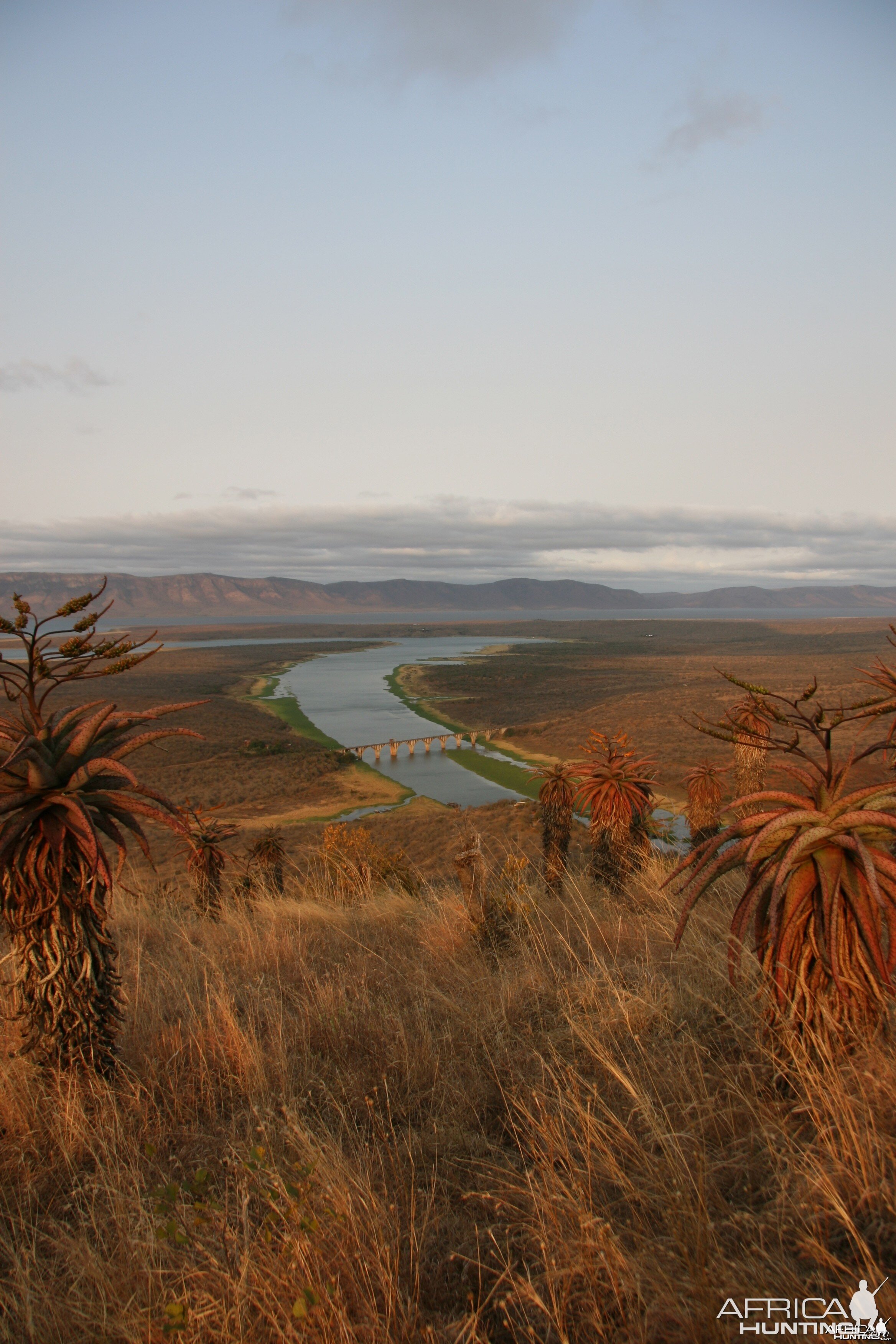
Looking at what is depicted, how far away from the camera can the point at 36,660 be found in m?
2.77

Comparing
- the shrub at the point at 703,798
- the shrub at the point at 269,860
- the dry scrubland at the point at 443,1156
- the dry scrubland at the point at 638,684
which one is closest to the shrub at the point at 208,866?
the shrub at the point at 269,860

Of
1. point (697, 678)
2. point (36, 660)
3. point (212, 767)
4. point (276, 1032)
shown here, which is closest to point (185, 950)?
point (276, 1032)

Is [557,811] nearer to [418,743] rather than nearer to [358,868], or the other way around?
[358,868]

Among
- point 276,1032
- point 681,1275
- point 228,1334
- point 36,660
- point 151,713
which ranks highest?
point 36,660

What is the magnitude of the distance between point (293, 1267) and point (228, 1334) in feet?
0.62

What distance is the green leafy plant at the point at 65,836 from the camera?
9.21 feet

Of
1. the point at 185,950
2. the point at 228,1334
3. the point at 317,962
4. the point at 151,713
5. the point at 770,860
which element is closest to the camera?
the point at 228,1334

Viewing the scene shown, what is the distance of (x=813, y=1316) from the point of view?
1613 mm

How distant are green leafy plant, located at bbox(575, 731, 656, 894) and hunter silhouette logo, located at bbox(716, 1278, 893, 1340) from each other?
666 centimetres

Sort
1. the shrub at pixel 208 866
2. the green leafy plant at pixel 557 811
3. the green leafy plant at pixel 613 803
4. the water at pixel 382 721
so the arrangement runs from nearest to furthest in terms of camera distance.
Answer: the shrub at pixel 208 866 < the green leafy plant at pixel 613 803 < the green leafy plant at pixel 557 811 < the water at pixel 382 721

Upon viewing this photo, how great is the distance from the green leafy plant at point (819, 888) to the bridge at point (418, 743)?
35406 millimetres

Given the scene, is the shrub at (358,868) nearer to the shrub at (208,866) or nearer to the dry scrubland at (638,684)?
the shrub at (208,866)

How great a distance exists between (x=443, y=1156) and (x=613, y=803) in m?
6.45

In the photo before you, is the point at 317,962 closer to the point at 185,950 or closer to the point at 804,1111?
the point at 185,950
